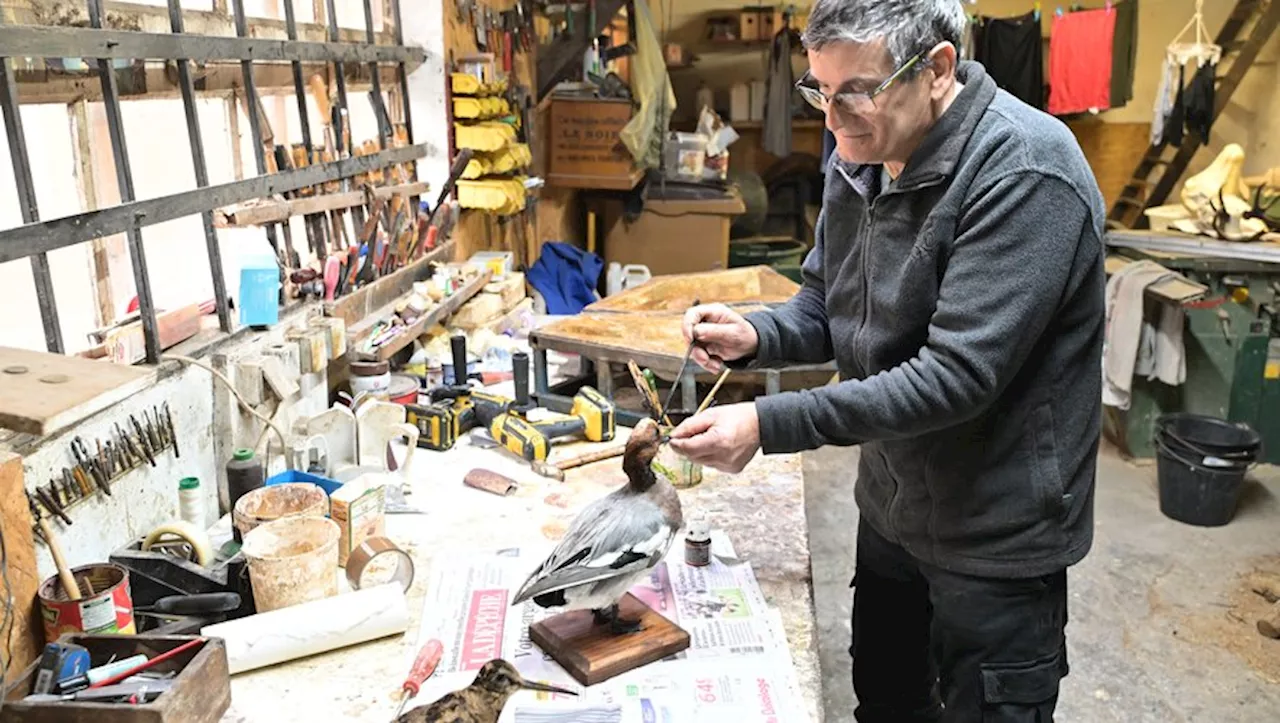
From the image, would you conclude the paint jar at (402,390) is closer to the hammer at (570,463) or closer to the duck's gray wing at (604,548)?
the hammer at (570,463)

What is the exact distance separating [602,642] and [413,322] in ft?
5.27

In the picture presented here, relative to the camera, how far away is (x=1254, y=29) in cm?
577

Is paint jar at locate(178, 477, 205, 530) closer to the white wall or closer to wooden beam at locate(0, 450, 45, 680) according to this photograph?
the white wall

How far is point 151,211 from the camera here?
1.88 m

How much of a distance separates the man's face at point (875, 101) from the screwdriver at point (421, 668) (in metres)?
0.95

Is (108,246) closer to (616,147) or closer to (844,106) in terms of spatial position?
(844,106)

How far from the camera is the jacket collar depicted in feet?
4.44

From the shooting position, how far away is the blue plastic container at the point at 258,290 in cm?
220

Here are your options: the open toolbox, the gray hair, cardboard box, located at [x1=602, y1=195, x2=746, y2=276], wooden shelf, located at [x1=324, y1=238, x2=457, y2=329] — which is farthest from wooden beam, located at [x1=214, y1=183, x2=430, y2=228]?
cardboard box, located at [x1=602, y1=195, x2=746, y2=276]

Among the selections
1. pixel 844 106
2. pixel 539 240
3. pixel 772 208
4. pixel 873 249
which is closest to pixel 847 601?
pixel 873 249

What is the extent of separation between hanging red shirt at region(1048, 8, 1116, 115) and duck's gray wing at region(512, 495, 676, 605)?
582 centimetres

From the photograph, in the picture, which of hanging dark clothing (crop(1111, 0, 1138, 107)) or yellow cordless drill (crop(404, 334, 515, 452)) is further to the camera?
hanging dark clothing (crop(1111, 0, 1138, 107))

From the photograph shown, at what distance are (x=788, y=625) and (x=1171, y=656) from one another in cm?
204

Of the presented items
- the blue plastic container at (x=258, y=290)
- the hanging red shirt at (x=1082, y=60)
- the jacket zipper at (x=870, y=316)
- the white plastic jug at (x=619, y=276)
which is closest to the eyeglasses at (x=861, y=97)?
the jacket zipper at (x=870, y=316)
